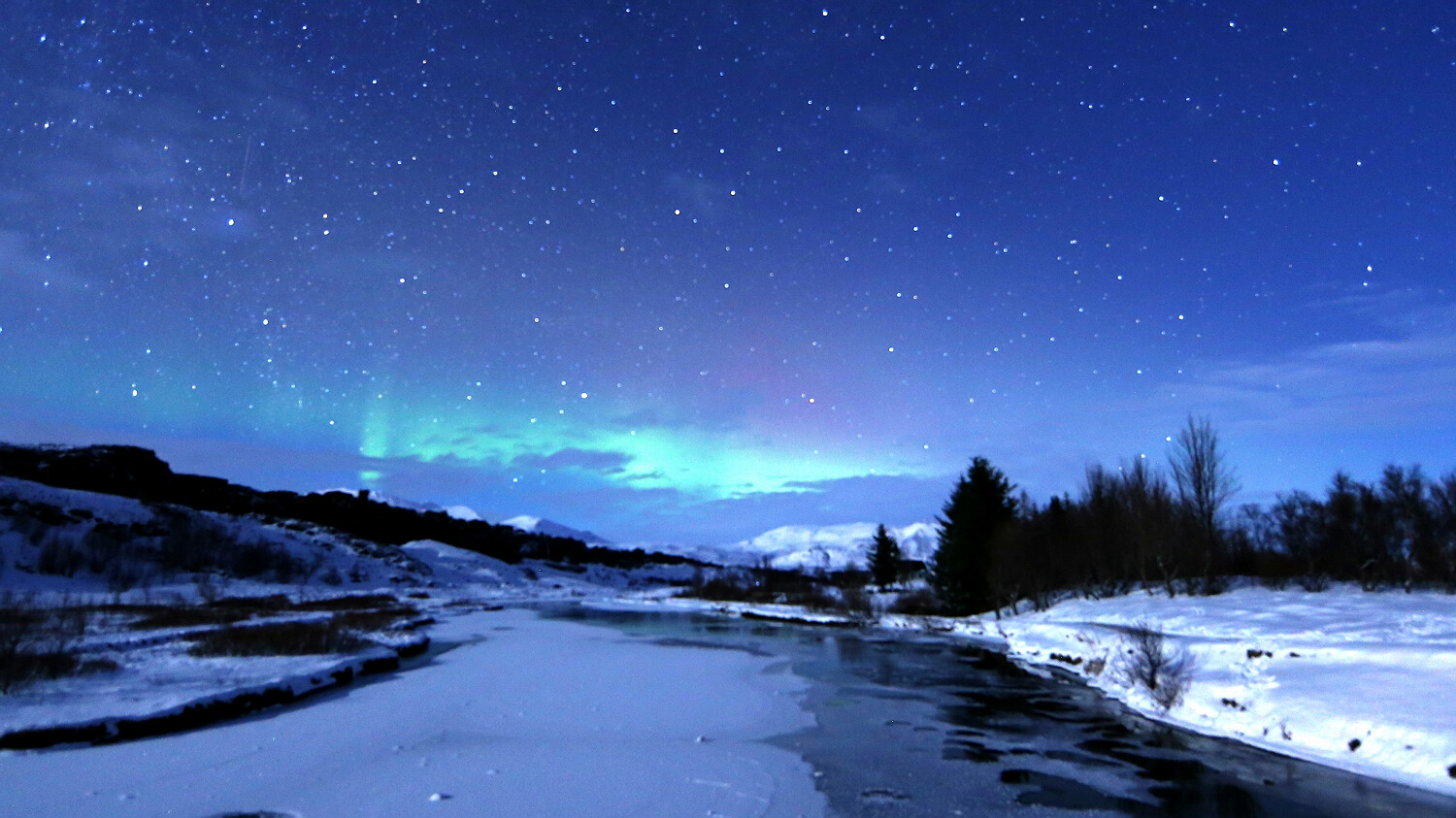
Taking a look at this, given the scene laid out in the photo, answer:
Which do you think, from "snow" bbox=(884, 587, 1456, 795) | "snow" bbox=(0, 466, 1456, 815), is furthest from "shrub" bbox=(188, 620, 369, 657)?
"snow" bbox=(884, 587, 1456, 795)

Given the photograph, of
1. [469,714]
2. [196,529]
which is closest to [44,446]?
[196,529]

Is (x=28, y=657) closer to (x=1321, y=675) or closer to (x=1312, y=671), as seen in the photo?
(x=1321, y=675)

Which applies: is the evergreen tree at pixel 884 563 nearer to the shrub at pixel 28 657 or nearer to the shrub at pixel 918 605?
the shrub at pixel 918 605

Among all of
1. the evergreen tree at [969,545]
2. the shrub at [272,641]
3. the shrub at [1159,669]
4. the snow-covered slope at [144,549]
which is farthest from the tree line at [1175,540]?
the snow-covered slope at [144,549]

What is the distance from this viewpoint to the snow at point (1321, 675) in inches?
486

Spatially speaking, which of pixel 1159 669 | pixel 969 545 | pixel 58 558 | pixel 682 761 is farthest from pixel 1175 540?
pixel 58 558

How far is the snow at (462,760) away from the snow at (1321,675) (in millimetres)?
9104

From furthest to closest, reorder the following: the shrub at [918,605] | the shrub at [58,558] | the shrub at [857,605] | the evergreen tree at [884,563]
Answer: the evergreen tree at [884,563] < the shrub at [58,558] < the shrub at [857,605] < the shrub at [918,605]

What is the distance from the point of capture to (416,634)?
37.0 meters

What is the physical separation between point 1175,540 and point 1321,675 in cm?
2867

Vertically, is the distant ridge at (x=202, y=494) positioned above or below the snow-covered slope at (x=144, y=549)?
above

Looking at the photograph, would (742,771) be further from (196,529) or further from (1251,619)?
(196,529)

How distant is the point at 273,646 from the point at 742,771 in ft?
69.3

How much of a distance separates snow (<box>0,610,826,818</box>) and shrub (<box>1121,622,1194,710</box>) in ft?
28.8
